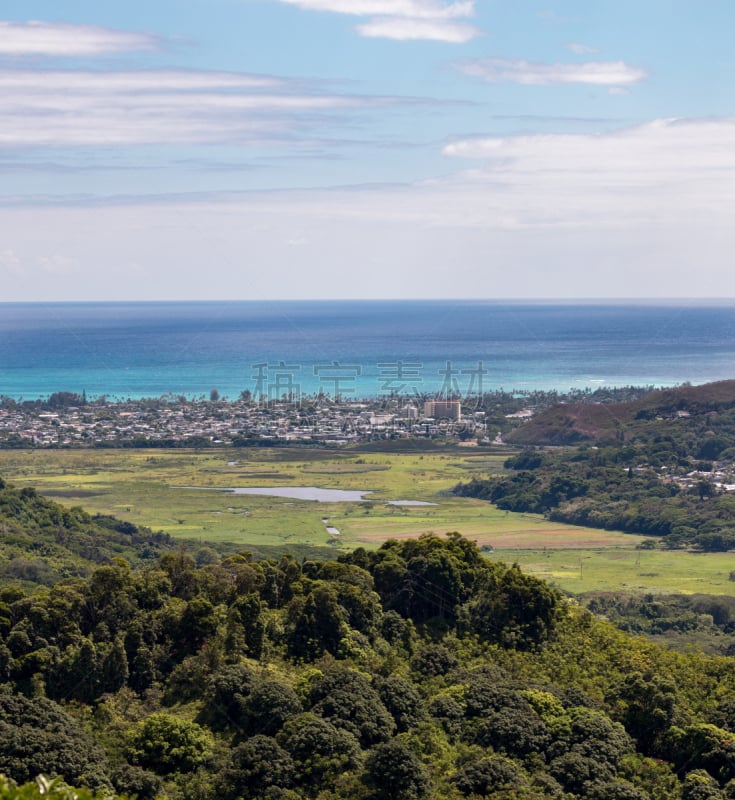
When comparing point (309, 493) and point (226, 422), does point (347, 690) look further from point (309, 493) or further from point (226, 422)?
point (226, 422)

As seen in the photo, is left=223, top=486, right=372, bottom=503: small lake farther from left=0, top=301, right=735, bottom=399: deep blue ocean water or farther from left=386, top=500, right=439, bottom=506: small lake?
left=0, top=301, right=735, bottom=399: deep blue ocean water

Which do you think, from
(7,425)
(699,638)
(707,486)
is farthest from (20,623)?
(7,425)

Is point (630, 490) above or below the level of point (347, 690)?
below

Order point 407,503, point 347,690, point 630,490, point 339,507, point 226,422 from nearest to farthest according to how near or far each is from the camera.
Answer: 1. point 347,690
2. point 339,507
3. point 407,503
4. point 630,490
5. point 226,422

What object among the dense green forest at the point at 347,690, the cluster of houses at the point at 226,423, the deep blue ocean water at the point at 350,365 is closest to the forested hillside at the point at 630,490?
the cluster of houses at the point at 226,423

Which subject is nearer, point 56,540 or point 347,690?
point 347,690

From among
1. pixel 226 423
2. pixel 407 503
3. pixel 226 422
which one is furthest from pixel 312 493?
pixel 226 422

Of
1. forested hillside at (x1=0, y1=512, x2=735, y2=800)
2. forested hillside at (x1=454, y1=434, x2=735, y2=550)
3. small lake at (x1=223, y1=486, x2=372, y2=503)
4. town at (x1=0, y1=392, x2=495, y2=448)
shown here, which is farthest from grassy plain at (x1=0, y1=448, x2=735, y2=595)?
forested hillside at (x1=0, y1=512, x2=735, y2=800)
